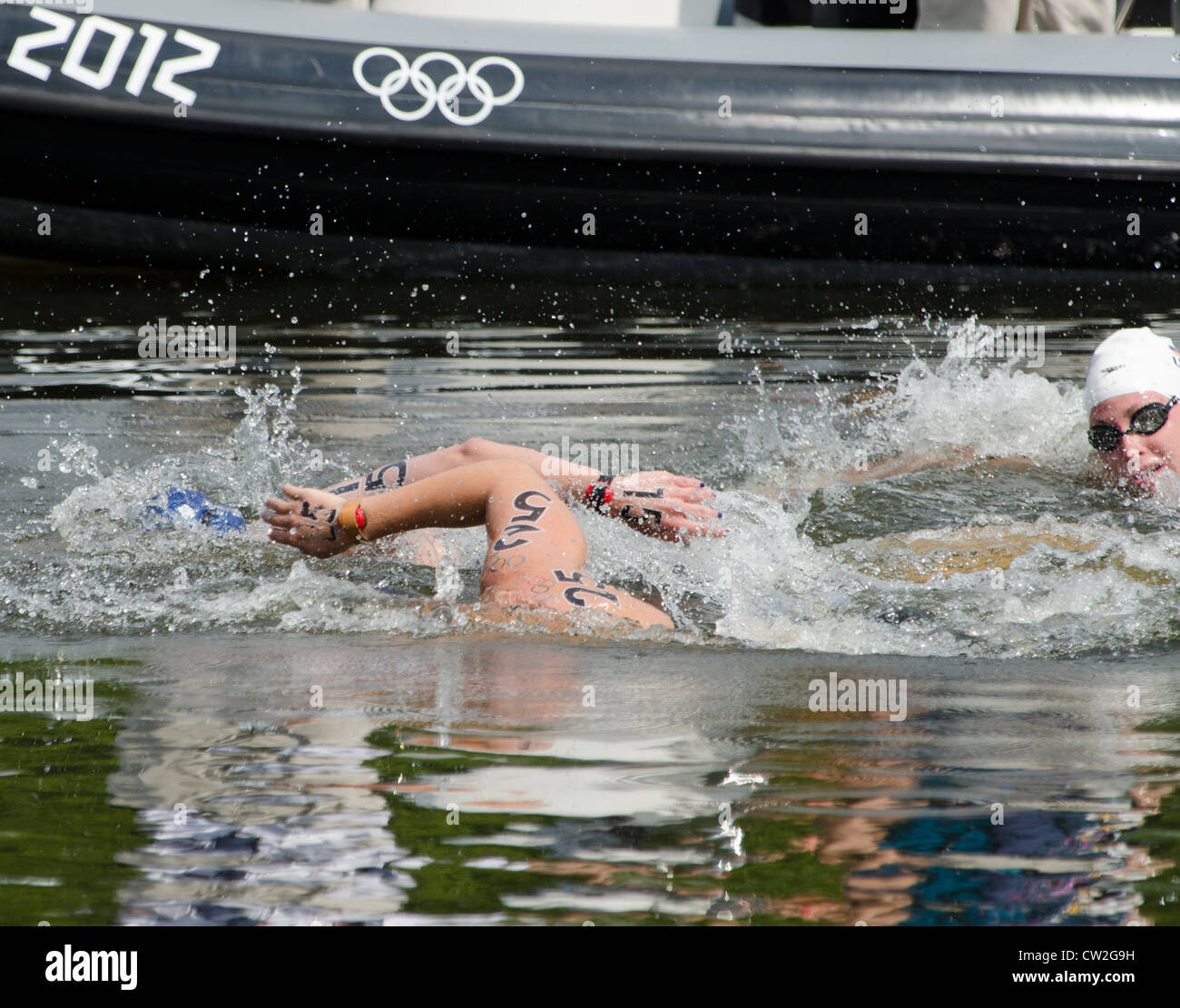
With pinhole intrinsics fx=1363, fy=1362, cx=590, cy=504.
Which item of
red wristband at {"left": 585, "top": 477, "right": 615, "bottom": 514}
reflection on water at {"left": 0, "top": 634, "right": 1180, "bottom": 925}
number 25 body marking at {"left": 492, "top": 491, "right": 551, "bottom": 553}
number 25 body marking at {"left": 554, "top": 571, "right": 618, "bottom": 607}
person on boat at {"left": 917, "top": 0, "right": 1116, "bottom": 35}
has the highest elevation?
person on boat at {"left": 917, "top": 0, "right": 1116, "bottom": 35}

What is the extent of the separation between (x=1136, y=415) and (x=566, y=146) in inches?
159

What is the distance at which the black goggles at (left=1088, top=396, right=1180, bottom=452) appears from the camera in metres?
4.83

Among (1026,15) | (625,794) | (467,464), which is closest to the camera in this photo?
(625,794)

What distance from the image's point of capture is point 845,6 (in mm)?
8797

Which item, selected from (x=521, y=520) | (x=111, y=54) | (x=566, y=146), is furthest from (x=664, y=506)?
(x=111, y=54)

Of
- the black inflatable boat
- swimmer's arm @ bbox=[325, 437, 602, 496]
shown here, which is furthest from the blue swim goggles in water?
the black inflatable boat

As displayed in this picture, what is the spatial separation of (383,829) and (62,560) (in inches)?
93.0

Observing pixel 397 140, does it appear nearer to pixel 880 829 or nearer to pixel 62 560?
pixel 62 560

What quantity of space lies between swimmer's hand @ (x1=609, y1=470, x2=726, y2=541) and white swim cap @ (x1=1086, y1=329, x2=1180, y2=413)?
68.5 inches

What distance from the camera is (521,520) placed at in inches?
155

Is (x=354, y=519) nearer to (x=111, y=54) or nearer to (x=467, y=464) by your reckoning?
(x=467, y=464)

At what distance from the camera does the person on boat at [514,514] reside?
3811 mm

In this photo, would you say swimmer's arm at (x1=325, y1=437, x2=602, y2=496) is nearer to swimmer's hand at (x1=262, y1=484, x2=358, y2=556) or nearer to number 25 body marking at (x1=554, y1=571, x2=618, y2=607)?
swimmer's hand at (x1=262, y1=484, x2=358, y2=556)

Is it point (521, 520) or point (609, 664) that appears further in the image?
point (521, 520)
